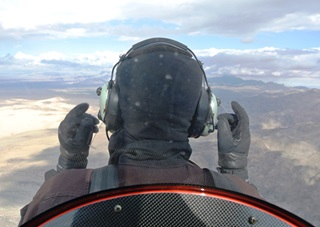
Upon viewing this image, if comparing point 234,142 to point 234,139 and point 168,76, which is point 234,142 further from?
point 168,76

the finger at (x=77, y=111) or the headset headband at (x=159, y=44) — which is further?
the finger at (x=77, y=111)

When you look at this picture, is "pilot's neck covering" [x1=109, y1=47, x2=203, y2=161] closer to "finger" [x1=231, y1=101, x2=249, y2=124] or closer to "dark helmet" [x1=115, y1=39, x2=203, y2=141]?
"dark helmet" [x1=115, y1=39, x2=203, y2=141]

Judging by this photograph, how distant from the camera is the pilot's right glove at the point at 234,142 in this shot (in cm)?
216

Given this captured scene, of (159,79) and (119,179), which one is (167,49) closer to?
(159,79)

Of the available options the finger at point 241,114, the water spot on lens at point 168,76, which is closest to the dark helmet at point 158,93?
the water spot on lens at point 168,76

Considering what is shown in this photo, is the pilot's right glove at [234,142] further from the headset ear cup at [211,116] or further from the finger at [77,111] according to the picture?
the finger at [77,111]

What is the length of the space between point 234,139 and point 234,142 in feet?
0.26

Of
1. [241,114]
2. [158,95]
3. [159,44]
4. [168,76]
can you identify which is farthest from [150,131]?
[241,114]

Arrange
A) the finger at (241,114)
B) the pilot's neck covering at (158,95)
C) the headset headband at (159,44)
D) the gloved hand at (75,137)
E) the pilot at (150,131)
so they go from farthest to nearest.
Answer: the finger at (241,114) < the gloved hand at (75,137) < the headset headband at (159,44) < the pilot's neck covering at (158,95) < the pilot at (150,131)

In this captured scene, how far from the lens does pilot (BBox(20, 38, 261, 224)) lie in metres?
1.29

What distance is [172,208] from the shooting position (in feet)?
2.82

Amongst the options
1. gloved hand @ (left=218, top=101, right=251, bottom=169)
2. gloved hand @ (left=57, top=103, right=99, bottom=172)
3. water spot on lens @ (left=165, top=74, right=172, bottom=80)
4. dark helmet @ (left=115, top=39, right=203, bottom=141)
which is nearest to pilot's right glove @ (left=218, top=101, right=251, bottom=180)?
gloved hand @ (left=218, top=101, right=251, bottom=169)

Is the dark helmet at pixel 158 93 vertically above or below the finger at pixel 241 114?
above

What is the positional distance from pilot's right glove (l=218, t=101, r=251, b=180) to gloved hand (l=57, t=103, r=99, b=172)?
0.72 m
